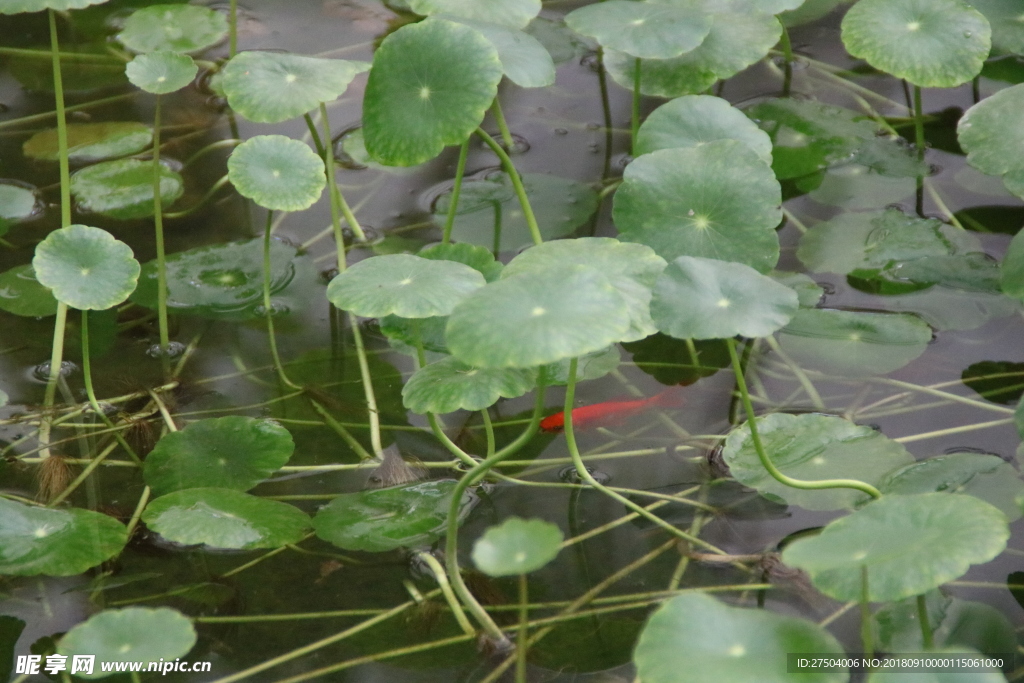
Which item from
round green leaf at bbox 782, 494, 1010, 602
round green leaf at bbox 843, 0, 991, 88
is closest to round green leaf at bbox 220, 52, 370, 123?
round green leaf at bbox 843, 0, 991, 88

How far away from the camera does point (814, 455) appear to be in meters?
1.58

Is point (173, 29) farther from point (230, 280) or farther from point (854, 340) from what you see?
point (854, 340)

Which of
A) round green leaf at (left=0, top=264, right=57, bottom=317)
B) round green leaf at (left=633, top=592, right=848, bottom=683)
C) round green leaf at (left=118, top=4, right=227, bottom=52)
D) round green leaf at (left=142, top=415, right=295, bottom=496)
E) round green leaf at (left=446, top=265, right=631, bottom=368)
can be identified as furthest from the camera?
round green leaf at (left=118, top=4, right=227, bottom=52)

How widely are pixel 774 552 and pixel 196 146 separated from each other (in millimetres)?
1830

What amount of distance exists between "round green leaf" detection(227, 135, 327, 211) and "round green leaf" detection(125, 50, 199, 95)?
0.78 feet

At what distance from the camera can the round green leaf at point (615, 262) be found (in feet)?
4.83

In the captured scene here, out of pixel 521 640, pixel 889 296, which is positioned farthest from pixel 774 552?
pixel 889 296

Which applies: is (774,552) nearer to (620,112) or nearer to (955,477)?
(955,477)

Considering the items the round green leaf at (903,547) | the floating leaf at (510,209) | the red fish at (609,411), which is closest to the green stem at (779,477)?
the round green leaf at (903,547)

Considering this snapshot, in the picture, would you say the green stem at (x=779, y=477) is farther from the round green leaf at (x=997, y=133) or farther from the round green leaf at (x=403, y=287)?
the round green leaf at (x=997, y=133)

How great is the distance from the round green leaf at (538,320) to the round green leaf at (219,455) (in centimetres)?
58

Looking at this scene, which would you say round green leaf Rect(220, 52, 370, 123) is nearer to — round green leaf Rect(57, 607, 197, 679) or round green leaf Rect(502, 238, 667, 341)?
round green leaf Rect(502, 238, 667, 341)

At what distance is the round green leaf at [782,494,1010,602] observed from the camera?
1095 mm

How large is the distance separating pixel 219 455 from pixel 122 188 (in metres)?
0.97
